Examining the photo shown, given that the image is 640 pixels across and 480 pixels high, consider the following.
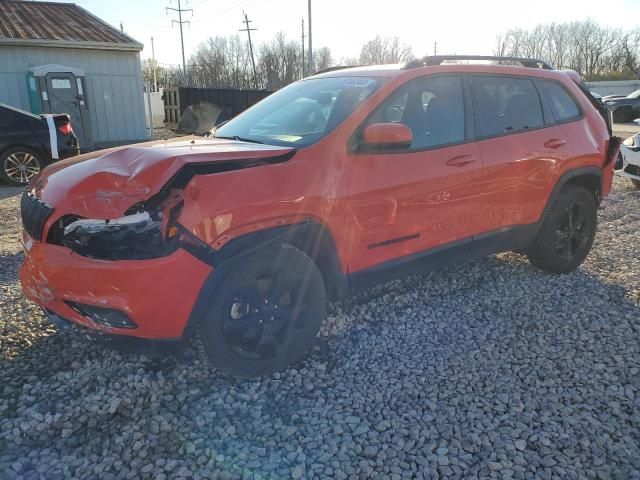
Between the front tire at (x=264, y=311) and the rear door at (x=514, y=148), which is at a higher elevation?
the rear door at (x=514, y=148)

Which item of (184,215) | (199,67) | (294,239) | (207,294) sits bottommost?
(207,294)

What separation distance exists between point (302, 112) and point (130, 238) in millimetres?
1657

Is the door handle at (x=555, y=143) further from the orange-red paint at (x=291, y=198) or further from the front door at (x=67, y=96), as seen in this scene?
the front door at (x=67, y=96)

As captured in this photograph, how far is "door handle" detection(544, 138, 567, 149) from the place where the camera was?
404cm

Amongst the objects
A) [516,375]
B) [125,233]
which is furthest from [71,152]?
[516,375]

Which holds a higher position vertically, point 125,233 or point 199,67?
point 199,67

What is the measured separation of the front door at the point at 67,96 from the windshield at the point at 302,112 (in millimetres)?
11426

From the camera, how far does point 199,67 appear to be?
52.6m

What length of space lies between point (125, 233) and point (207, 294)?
20.1 inches

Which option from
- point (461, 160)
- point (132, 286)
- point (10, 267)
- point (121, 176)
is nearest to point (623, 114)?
point (461, 160)

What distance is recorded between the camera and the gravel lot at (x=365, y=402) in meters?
2.28

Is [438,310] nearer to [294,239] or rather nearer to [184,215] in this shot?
[294,239]

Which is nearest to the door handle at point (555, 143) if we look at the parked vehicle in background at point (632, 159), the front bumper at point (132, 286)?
the front bumper at point (132, 286)

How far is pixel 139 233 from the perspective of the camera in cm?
243
